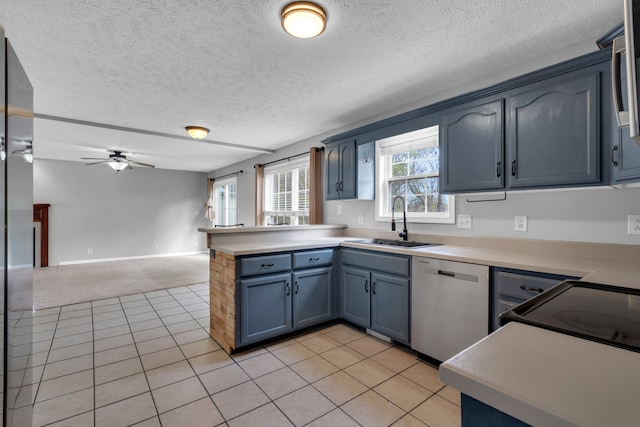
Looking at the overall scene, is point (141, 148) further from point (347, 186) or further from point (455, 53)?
point (455, 53)

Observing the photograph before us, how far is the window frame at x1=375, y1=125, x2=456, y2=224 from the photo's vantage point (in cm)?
294

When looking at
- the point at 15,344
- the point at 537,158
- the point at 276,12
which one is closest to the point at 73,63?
the point at 276,12

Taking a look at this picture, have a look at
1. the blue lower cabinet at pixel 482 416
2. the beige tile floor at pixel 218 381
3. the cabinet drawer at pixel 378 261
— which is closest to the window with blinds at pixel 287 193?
the cabinet drawer at pixel 378 261

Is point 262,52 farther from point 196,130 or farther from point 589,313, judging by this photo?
point 589,313

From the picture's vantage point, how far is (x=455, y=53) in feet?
7.45

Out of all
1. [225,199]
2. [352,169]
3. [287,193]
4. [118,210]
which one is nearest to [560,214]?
[352,169]

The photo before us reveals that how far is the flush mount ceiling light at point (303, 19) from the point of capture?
173 centimetres

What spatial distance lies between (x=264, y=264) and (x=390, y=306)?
118cm

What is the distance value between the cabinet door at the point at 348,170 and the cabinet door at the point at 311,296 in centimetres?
96

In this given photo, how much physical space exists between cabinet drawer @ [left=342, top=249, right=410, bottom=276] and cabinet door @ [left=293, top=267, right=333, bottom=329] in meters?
0.25

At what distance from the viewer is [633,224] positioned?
6.21 feet

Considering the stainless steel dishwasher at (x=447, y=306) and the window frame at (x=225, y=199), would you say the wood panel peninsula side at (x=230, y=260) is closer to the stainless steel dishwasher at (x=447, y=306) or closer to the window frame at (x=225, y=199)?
the stainless steel dishwasher at (x=447, y=306)

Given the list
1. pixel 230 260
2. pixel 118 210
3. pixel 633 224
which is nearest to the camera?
pixel 633 224

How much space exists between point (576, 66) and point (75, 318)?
5.17 m
